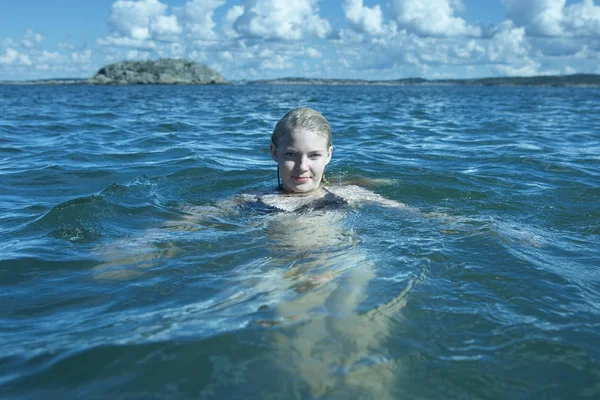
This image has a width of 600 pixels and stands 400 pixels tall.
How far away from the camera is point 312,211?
5.21 m

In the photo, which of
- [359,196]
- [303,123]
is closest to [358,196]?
[359,196]

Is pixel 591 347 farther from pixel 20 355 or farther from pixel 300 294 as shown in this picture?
pixel 20 355

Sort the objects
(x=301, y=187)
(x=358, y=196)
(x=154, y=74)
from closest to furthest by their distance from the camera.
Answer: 1. (x=301, y=187)
2. (x=358, y=196)
3. (x=154, y=74)

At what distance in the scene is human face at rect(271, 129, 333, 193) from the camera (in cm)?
515

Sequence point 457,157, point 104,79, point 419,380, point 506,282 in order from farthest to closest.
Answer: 1. point 104,79
2. point 457,157
3. point 506,282
4. point 419,380

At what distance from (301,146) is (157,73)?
168971 millimetres

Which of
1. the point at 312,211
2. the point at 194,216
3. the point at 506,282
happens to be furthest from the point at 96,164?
the point at 506,282

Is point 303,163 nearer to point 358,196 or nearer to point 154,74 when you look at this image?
point 358,196

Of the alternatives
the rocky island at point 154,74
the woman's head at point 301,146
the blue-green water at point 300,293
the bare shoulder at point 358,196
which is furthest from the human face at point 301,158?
the rocky island at point 154,74

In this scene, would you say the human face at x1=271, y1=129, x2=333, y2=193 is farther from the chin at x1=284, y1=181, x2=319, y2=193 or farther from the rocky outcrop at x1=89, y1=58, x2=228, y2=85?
the rocky outcrop at x1=89, y1=58, x2=228, y2=85

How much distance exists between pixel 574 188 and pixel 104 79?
15757cm

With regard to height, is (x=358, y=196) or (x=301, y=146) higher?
(x=301, y=146)

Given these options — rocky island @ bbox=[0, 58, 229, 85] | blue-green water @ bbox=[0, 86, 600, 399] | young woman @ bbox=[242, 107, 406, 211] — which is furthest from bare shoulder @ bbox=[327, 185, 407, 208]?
rocky island @ bbox=[0, 58, 229, 85]

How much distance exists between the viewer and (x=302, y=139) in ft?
16.8
